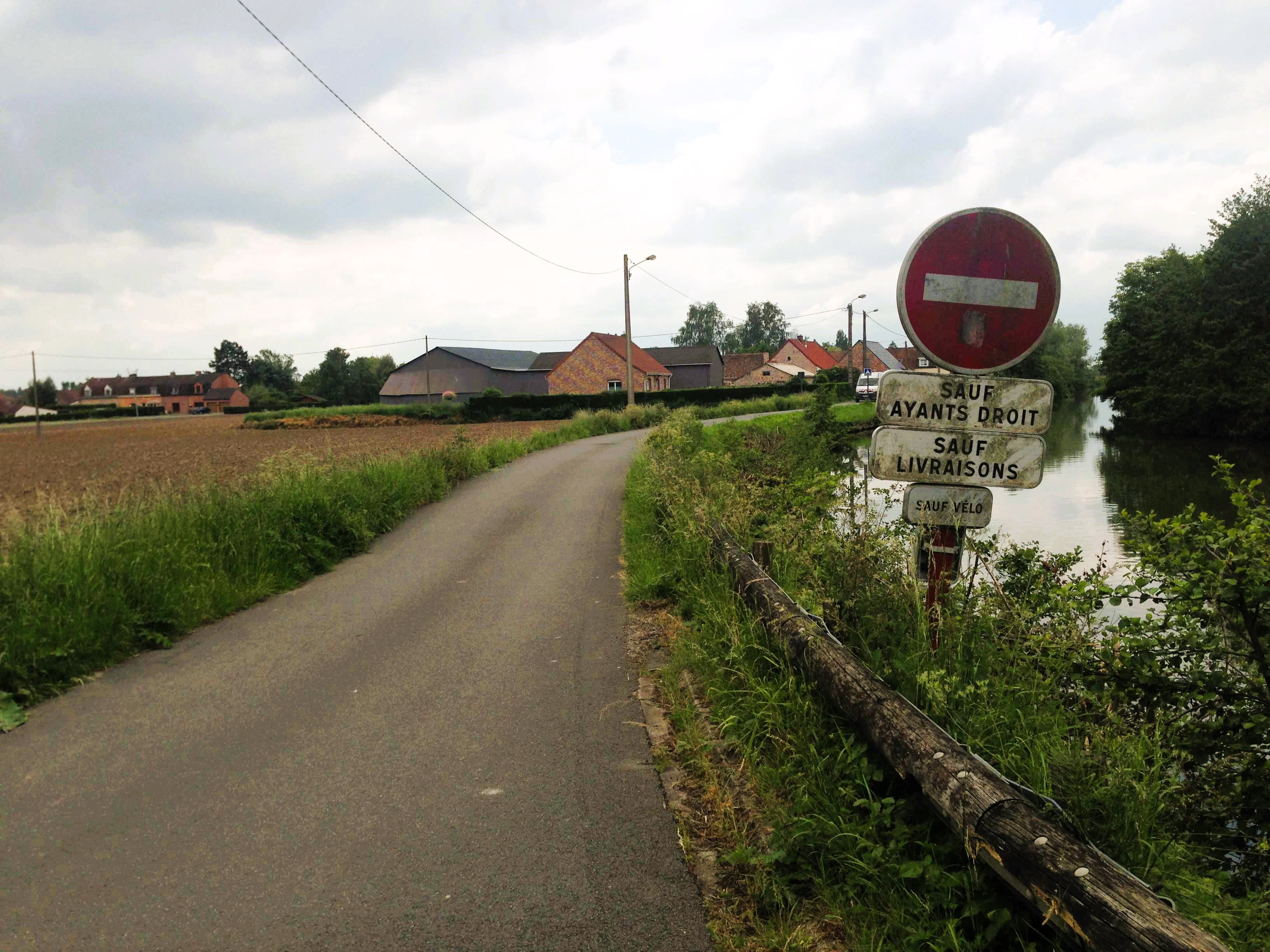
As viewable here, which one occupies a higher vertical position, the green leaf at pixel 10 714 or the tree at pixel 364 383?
the tree at pixel 364 383

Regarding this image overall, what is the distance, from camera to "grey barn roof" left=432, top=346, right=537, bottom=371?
2958 inches

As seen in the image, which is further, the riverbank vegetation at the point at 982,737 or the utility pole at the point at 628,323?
the utility pole at the point at 628,323

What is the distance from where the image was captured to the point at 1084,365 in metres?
114

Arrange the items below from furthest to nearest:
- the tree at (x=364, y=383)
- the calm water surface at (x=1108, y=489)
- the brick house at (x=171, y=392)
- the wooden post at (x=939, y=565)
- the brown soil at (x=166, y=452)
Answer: the brick house at (x=171, y=392)
the tree at (x=364, y=383)
the calm water surface at (x=1108, y=489)
the brown soil at (x=166, y=452)
the wooden post at (x=939, y=565)

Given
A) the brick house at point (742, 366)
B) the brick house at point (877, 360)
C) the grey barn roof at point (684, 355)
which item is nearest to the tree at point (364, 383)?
the grey barn roof at point (684, 355)

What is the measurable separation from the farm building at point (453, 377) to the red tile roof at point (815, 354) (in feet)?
144

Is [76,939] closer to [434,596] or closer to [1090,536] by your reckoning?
[434,596]

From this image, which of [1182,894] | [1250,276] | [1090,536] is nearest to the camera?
[1182,894]

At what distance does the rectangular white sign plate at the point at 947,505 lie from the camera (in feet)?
13.0

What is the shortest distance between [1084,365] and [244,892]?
128 metres

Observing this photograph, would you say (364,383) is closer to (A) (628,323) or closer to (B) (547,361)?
(B) (547,361)

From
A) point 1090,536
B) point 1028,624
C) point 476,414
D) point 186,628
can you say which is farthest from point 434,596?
point 476,414

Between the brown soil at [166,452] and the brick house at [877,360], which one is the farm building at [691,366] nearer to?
the brick house at [877,360]

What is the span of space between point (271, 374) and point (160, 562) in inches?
5351
